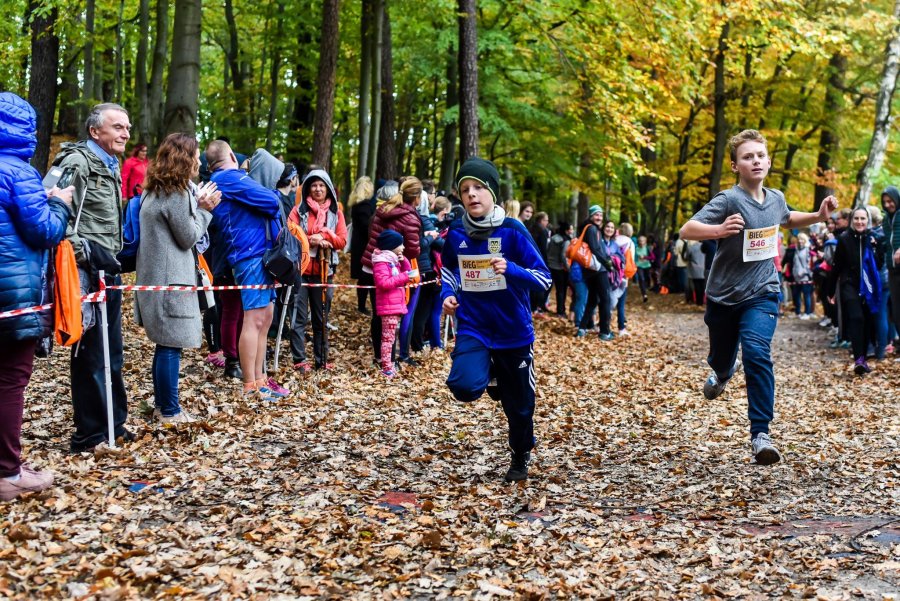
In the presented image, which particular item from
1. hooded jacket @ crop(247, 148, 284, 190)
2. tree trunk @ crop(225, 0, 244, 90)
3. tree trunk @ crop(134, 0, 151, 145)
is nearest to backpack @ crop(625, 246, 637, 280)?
tree trunk @ crop(134, 0, 151, 145)

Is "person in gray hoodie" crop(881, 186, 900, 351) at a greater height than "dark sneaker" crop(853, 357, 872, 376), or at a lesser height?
greater

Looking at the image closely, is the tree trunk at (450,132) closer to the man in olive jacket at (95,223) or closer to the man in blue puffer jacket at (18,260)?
the man in olive jacket at (95,223)

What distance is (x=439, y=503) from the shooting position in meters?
5.91

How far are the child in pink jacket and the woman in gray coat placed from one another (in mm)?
3895

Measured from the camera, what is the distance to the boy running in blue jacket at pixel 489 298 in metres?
6.25

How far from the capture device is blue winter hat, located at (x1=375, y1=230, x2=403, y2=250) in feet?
36.4

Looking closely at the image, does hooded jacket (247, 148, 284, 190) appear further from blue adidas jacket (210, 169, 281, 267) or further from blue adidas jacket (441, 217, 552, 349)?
blue adidas jacket (441, 217, 552, 349)

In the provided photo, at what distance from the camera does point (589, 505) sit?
599cm

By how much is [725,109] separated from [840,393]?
20552 mm

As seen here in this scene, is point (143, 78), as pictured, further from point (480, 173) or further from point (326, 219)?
Answer: point (480, 173)

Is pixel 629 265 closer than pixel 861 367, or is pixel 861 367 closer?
pixel 861 367

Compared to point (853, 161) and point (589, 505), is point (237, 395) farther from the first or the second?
point (853, 161)

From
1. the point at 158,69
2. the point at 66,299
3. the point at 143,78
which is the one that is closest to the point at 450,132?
the point at 143,78

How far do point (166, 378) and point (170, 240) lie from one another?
113cm
